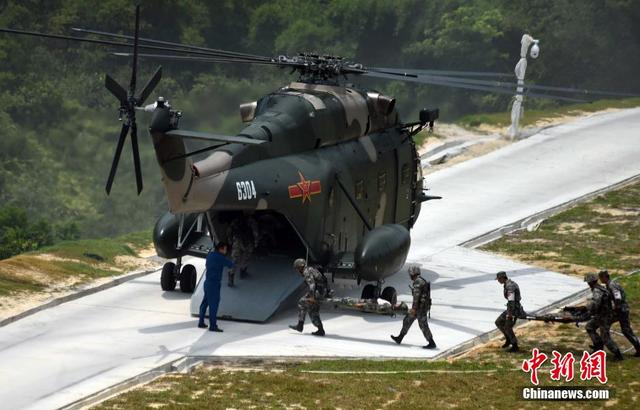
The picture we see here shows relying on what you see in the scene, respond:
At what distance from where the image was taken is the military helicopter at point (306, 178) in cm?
2664

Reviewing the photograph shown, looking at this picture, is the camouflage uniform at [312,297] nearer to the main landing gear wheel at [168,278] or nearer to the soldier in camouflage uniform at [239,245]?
the soldier in camouflage uniform at [239,245]

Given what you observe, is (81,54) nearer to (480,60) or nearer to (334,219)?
(480,60)

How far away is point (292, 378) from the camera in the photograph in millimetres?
23688

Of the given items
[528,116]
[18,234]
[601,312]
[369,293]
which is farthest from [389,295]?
[528,116]

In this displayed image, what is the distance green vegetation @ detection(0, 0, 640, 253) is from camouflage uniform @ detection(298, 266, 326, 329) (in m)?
24.8

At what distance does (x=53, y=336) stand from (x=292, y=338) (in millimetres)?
4690

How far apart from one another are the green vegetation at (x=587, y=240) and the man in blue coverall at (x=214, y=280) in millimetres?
10845

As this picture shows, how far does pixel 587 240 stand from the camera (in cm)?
3769

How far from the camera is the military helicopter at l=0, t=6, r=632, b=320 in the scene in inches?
1049

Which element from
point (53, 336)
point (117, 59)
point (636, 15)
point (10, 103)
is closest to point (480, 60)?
point (636, 15)

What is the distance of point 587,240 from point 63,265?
47.6 feet

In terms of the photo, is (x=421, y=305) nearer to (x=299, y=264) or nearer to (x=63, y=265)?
(x=299, y=264)

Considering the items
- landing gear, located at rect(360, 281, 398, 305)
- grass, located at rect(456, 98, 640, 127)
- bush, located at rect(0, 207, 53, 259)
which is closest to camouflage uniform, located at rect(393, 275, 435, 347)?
landing gear, located at rect(360, 281, 398, 305)

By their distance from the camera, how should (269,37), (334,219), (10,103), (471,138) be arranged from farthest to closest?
(269,37), (10,103), (471,138), (334,219)
